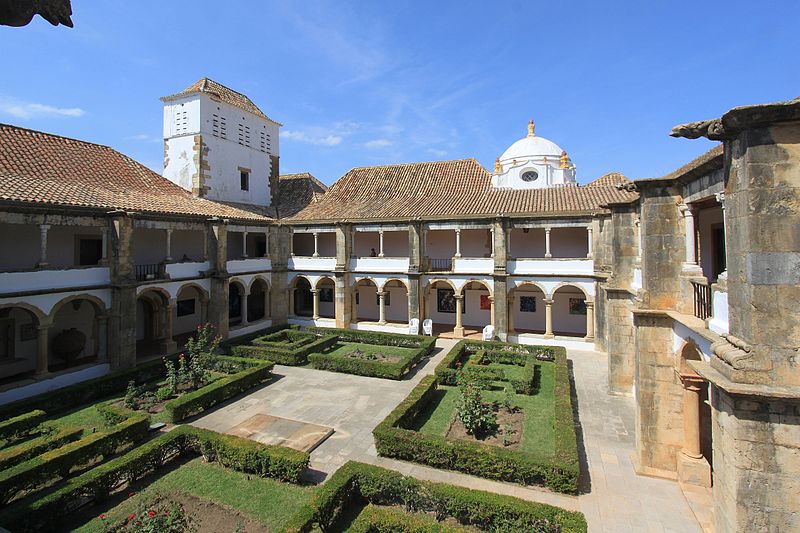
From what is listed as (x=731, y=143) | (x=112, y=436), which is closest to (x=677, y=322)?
(x=731, y=143)

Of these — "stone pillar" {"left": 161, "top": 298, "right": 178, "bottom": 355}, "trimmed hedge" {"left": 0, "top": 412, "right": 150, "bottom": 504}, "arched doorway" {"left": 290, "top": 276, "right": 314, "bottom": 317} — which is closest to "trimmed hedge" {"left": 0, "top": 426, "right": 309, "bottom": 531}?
"trimmed hedge" {"left": 0, "top": 412, "right": 150, "bottom": 504}

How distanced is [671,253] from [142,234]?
2303 centimetres

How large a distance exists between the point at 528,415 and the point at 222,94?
87.5ft

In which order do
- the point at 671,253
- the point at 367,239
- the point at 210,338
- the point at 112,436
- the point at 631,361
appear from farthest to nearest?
the point at 367,239 → the point at 210,338 → the point at 631,361 → the point at 112,436 → the point at 671,253

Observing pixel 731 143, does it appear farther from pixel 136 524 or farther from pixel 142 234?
pixel 142 234

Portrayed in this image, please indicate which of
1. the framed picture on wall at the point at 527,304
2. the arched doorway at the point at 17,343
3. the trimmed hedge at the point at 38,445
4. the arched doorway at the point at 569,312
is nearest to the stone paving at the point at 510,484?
the trimmed hedge at the point at 38,445

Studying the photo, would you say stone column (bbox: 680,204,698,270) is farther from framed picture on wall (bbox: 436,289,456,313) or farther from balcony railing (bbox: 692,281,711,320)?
framed picture on wall (bbox: 436,289,456,313)

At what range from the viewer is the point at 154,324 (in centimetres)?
2075

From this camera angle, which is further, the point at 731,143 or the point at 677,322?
the point at 677,322

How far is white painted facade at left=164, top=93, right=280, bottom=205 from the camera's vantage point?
24.6 meters

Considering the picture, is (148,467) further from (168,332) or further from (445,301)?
(445,301)

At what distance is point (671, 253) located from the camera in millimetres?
8922

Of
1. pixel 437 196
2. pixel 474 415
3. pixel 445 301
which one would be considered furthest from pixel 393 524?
pixel 437 196

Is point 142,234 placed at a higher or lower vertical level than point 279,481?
higher
